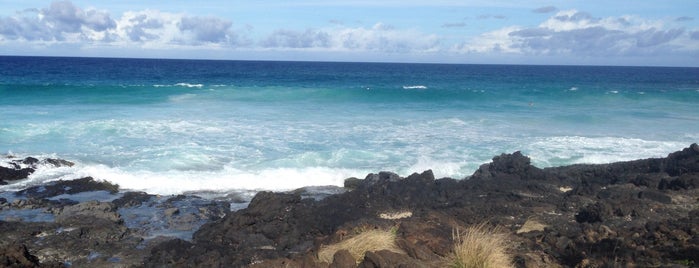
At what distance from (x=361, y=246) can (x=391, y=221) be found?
3.12 meters

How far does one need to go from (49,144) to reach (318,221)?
14292mm

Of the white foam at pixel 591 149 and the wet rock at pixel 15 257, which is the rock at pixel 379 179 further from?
the wet rock at pixel 15 257

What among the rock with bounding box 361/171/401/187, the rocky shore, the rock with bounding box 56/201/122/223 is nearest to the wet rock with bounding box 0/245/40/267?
the rocky shore

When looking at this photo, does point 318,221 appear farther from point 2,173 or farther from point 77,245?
point 2,173

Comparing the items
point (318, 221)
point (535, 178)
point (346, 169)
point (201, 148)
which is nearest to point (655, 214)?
point (535, 178)

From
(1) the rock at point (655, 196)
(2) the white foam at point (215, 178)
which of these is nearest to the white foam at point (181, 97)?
(2) the white foam at point (215, 178)

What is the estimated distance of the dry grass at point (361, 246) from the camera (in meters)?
7.49

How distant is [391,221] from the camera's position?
10.6 meters

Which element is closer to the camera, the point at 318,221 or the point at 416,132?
the point at 318,221

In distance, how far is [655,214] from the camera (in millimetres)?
11258

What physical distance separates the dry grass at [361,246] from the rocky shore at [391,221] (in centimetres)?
7

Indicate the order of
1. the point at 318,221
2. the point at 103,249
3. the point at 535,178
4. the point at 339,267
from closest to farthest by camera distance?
the point at 339,267, the point at 103,249, the point at 318,221, the point at 535,178

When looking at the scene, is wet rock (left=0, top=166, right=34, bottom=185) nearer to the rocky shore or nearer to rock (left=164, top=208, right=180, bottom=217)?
the rocky shore

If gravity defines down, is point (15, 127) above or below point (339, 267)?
below
